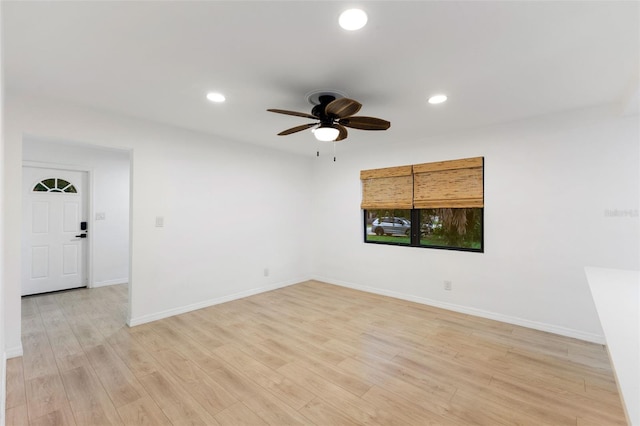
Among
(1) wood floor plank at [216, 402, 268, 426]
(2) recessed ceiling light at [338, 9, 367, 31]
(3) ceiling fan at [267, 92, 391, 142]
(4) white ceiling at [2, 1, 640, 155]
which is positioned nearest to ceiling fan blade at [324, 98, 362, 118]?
(3) ceiling fan at [267, 92, 391, 142]

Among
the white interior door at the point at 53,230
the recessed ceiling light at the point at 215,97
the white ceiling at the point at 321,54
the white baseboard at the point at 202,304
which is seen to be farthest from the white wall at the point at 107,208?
the recessed ceiling light at the point at 215,97

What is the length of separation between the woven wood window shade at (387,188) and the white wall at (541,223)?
0.74ft

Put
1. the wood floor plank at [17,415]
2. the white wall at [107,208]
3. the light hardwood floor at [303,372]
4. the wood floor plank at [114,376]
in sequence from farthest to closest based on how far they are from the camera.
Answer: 1. the white wall at [107,208]
2. the wood floor plank at [114,376]
3. the light hardwood floor at [303,372]
4. the wood floor plank at [17,415]

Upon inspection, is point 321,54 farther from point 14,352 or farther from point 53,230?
point 53,230

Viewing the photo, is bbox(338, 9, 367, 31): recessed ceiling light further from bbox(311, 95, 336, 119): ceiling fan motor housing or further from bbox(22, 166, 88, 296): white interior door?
bbox(22, 166, 88, 296): white interior door

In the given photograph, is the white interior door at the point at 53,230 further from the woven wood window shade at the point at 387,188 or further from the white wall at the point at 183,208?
the woven wood window shade at the point at 387,188

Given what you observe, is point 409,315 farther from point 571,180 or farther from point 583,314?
point 571,180

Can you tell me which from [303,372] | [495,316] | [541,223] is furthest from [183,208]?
[541,223]

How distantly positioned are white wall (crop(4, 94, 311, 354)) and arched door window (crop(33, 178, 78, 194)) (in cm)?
248

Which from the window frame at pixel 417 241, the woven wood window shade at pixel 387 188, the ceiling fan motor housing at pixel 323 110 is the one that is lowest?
the window frame at pixel 417 241

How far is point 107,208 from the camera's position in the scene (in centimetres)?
518

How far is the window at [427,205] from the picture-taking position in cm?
377

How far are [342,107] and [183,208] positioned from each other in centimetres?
267

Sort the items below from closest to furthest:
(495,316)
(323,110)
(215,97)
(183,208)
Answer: (323,110) < (215,97) < (495,316) < (183,208)
